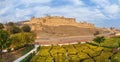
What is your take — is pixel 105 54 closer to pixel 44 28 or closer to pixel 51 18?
pixel 44 28

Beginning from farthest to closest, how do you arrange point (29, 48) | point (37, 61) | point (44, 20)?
point (44, 20) → point (29, 48) → point (37, 61)

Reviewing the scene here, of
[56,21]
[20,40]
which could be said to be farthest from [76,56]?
[56,21]

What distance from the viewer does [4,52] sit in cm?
5312

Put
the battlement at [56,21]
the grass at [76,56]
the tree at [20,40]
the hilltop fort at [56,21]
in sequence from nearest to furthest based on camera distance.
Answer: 1. the grass at [76,56]
2. the tree at [20,40]
3. the hilltop fort at [56,21]
4. the battlement at [56,21]

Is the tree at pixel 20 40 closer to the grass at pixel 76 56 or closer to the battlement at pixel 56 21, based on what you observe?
the grass at pixel 76 56

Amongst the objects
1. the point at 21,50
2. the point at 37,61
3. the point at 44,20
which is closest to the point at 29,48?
the point at 21,50

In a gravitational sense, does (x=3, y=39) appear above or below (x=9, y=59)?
above

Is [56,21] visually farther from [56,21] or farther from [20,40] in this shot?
[20,40]

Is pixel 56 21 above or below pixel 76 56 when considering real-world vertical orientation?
below

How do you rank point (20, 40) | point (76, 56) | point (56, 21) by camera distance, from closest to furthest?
point (76, 56) → point (20, 40) → point (56, 21)

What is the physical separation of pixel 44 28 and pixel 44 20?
10230mm

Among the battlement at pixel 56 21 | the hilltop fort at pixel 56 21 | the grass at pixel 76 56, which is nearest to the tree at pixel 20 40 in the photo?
the grass at pixel 76 56

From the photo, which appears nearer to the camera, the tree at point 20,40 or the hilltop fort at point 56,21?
the tree at point 20,40

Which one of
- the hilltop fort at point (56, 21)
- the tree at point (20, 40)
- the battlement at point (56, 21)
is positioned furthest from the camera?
the battlement at point (56, 21)
